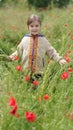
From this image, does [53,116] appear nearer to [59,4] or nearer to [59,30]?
[59,30]

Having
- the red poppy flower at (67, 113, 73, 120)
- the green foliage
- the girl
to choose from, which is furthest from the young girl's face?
the green foliage

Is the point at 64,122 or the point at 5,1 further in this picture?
the point at 5,1

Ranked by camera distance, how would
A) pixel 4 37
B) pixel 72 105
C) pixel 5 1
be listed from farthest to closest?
pixel 5 1 → pixel 4 37 → pixel 72 105

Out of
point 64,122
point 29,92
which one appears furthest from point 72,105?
point 64,122

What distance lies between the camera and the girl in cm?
389

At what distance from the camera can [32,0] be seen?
54.0 feet

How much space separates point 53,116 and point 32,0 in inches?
556

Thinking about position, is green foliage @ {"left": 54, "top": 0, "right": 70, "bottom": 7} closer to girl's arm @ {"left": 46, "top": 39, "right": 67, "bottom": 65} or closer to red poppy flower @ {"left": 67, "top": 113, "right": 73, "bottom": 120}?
girl's arm @ {"left": 46, "top": 39, "right": 67, "bottom": 65}

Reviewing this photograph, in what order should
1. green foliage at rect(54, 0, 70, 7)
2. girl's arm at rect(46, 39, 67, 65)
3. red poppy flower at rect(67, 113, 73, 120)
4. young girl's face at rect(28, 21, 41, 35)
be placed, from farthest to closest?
green foliage at rect(54, 0, 70, 7) < young girl's face at rect(28, 21, 41, 35) < girl's arm at rect(46, 39, 67, 65) < red poppy flower at rect(67, 113, 73, 120)

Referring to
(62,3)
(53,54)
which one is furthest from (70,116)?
(62,3)

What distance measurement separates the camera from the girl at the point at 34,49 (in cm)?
389

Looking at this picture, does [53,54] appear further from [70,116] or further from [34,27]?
[70,116]

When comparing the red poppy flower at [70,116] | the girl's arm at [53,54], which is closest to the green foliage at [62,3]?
the girl's arm at [53,54]

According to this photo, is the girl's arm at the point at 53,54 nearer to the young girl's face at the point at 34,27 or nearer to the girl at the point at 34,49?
the girl at the point at 34,49
